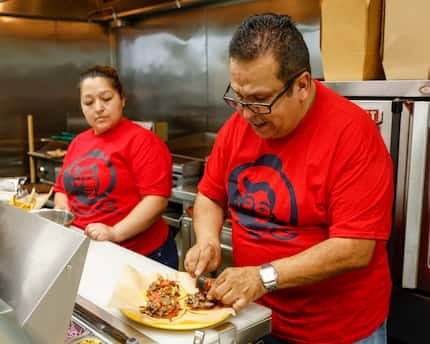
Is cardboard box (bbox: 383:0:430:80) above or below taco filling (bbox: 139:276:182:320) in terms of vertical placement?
above

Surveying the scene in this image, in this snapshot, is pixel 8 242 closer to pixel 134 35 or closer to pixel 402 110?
pixel 402 110

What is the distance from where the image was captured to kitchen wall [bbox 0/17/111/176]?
4434 mm

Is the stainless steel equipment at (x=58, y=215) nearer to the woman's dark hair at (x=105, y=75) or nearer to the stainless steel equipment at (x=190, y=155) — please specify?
the woman's dark hair at (x=105, y=75)

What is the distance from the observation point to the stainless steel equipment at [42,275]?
934 millimetres

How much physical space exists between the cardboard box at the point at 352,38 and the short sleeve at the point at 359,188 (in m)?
0.85

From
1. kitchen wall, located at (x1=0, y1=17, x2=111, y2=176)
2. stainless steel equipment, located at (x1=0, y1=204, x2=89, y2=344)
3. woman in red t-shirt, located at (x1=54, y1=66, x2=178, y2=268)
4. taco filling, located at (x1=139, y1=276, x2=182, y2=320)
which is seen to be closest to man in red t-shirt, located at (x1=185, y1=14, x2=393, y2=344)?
taco filling, located at (x1=139, y1=276, x2=182, y2=320)

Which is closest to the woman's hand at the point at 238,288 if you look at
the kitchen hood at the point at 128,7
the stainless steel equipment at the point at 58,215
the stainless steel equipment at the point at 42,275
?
the stainless steel equipment at the point at 42,275

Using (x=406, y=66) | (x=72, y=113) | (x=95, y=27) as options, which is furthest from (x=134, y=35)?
(x=406, y=66)

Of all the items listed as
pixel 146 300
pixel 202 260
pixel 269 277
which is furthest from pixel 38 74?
pixel 269 277

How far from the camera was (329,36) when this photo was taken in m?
2.17

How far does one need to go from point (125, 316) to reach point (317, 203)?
614 millimetres

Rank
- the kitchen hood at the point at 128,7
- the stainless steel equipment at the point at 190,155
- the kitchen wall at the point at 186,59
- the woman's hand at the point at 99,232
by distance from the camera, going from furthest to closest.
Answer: the kitchen hood at the point at 128,7 → the kitchen wall at the point at 186,59 → the stainless steel equipment at the point at 190,155 → the woman's hand at the point at 99,232

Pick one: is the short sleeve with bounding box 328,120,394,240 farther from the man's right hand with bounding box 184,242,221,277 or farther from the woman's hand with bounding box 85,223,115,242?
the woman's hand with bounding box 85,223,115,242

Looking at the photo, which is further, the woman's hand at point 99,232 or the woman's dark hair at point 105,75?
the woman's dark hair at point 105,75
